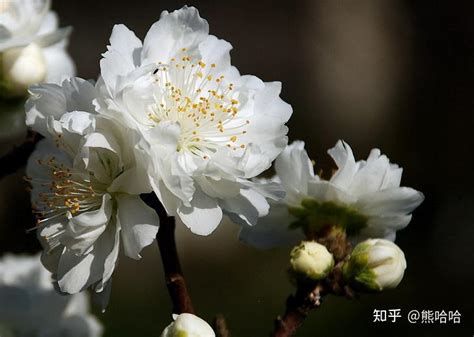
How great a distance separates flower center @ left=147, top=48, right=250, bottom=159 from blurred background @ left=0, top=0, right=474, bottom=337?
179 cm

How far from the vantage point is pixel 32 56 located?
1.11 m

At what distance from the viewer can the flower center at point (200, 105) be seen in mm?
895

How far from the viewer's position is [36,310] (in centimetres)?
123

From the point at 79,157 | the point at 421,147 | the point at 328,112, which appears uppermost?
the point at 328,112

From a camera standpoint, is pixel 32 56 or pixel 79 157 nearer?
pixel 79 157

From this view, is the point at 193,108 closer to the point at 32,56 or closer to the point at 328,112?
the point at 32,56

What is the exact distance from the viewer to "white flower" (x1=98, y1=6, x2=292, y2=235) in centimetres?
81

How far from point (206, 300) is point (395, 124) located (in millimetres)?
1237

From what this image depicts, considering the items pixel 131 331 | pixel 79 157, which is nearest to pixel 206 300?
pixel 131 331

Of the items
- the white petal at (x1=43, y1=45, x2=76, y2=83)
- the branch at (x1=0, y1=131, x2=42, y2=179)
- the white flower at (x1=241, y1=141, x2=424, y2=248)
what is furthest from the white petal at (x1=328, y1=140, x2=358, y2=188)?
the white petal at (x1=43, y1=45, x2=76, y2=83)

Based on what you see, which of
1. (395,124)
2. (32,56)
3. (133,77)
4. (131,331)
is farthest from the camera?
(395,124)

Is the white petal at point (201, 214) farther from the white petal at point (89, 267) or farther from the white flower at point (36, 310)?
the white flower at point (36, 310)

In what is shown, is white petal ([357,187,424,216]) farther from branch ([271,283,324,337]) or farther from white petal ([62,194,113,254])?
white petal ([62,194,113,254])

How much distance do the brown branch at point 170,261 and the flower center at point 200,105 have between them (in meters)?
0.07
